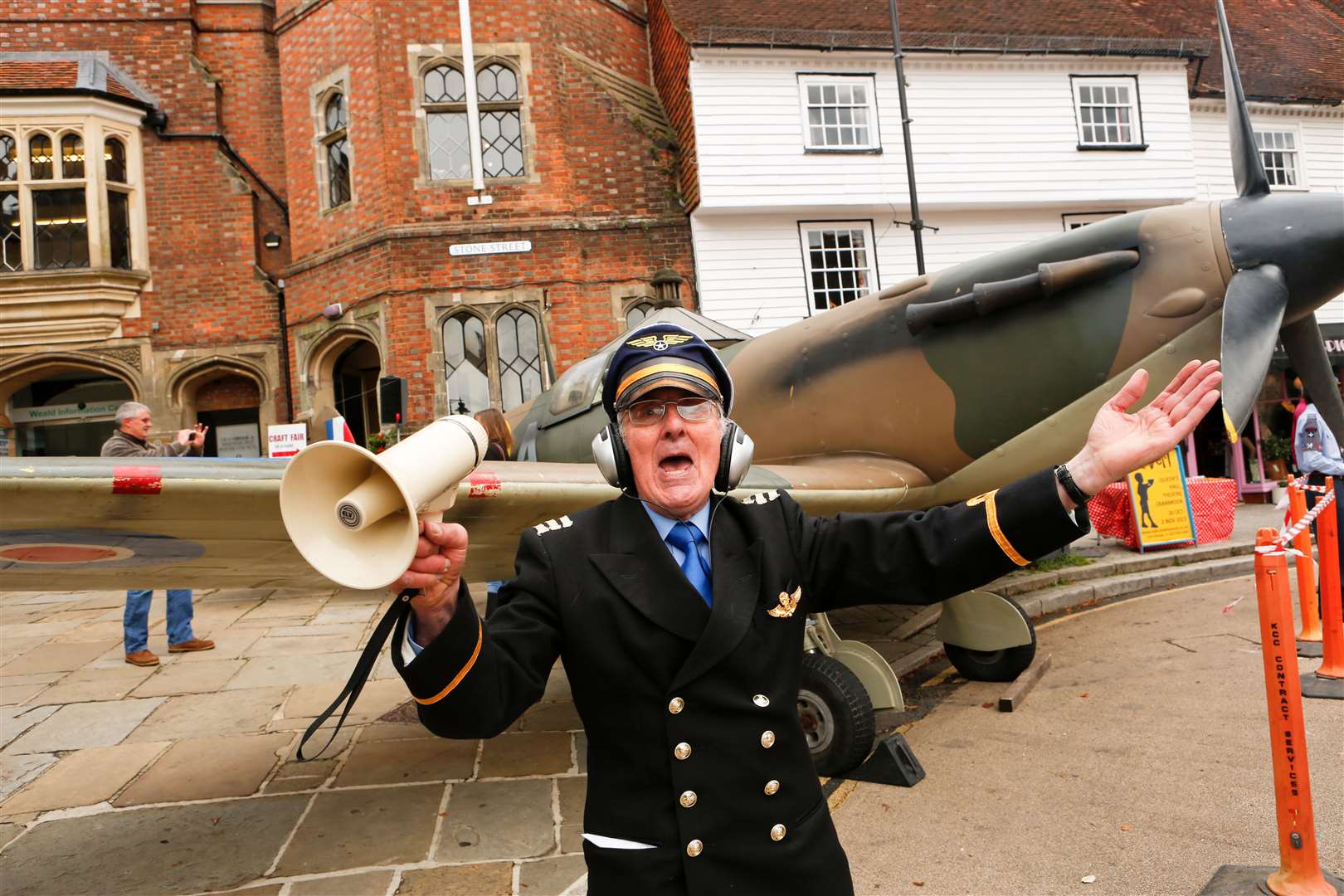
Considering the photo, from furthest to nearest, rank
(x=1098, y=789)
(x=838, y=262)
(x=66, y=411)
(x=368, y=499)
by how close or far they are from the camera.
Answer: (x=66, y=411), (x=838, y=262), (x=1098, y=789), (x=368, y=499)

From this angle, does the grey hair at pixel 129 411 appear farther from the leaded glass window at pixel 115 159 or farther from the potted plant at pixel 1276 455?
the potted plant at pixel 1276 455

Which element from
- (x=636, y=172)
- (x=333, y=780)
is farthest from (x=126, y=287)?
(x=333, y=780)

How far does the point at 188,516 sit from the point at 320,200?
41.9ft

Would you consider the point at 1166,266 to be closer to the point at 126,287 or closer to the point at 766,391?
the point at 766,391

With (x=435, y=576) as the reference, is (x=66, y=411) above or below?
above

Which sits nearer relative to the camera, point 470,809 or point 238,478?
point 238,478

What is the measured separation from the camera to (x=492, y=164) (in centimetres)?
1322

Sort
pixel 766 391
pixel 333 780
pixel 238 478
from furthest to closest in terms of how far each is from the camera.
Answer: pixel 766 391
pixel 333 780
pixel 238 478

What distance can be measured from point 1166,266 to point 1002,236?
1098 centimetres

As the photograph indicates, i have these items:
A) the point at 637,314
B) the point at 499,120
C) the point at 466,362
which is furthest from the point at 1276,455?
the point at 499,120

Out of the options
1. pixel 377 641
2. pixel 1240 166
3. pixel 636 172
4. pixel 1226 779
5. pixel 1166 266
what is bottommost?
pixel 1226 779

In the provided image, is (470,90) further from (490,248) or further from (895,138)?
(895,138)

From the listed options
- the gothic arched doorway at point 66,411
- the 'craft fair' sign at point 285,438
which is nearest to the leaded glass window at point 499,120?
the 'craft fair' sign at point 285,438

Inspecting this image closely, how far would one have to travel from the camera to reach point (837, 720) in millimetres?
3725
